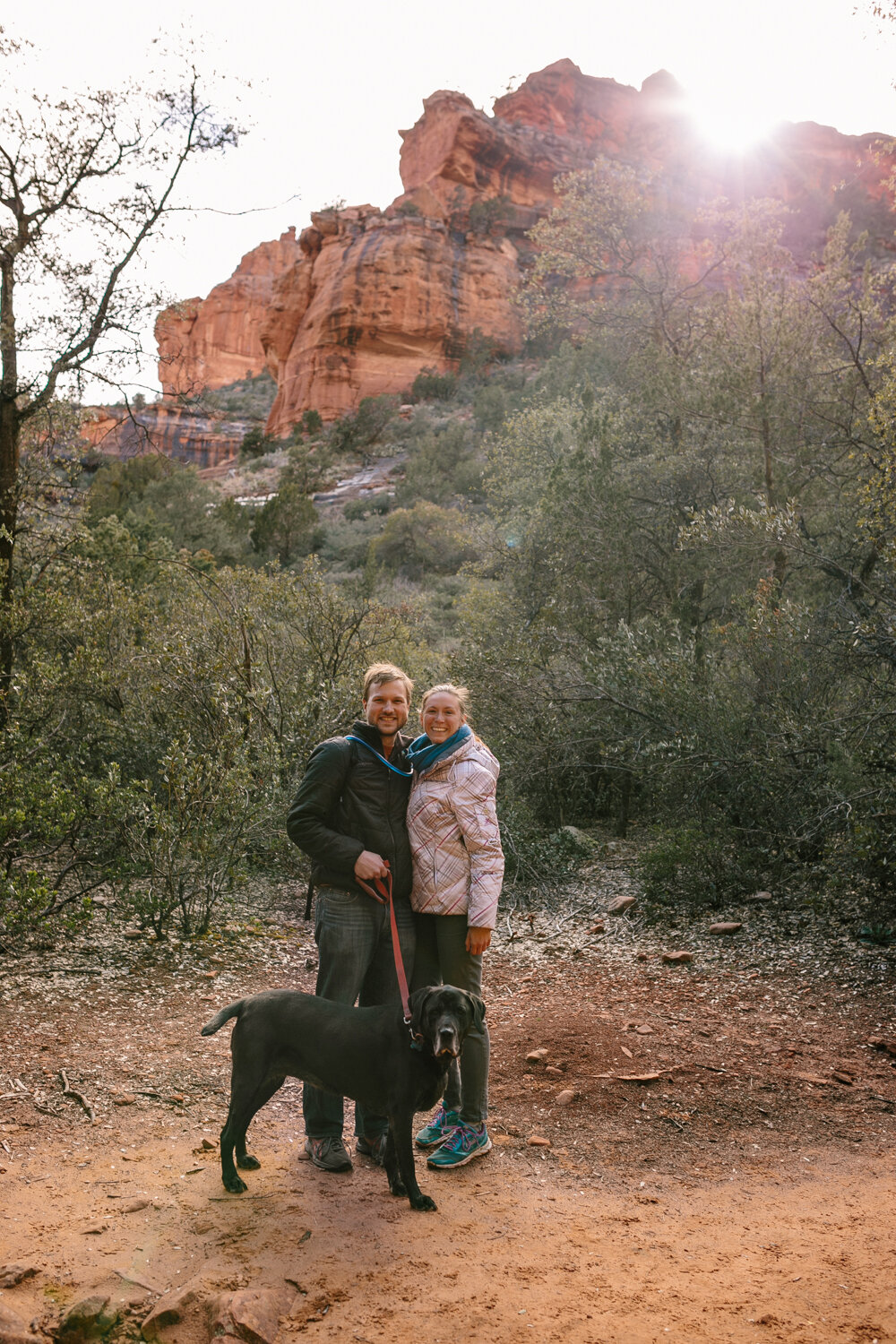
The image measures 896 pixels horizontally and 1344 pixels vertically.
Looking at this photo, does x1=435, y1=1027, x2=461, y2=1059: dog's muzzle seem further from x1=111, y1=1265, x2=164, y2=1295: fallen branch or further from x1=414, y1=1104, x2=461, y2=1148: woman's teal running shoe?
x1=111, y1=1265, x2=164, y2=1295: fallen branch

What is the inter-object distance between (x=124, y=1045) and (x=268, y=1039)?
77.4 inches

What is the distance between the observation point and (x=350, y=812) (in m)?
3.37

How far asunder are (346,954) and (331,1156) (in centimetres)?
73

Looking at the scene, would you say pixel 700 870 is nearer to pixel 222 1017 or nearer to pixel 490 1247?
pixel 490 1247

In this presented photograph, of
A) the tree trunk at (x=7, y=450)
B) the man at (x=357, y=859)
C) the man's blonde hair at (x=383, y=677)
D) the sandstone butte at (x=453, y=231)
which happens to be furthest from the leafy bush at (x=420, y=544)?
the sandstone butte at (x=453, y=231)

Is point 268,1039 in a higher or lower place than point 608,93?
lower

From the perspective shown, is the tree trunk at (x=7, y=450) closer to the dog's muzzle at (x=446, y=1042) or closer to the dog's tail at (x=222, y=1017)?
the dog's tail at (x=222, y=1017)

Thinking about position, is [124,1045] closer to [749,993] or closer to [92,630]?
[749,993]

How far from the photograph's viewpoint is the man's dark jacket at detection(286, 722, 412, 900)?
3.25 meters

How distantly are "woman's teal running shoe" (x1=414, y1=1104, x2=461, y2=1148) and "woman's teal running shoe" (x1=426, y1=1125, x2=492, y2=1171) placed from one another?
43 mm

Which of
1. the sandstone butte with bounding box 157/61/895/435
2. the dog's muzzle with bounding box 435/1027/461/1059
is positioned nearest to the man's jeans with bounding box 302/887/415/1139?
the dog's muzzle with bounding box 435/1027/461/1059

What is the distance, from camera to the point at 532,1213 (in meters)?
3.09

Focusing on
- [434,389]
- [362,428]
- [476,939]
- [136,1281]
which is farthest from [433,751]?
[434,389]

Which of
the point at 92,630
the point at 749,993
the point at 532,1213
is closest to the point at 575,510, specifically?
the point at 92,630
